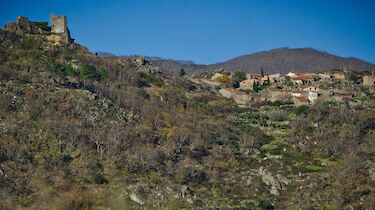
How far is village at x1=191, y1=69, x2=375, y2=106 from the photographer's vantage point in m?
75.8

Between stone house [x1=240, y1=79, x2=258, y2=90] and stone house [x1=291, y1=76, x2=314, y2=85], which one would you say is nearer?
stone house [x1=291, y1=76, x2=314, y2=85]

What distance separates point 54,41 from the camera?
78.7 meters

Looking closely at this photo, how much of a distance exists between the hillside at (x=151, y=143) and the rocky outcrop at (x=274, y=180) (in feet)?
0.41

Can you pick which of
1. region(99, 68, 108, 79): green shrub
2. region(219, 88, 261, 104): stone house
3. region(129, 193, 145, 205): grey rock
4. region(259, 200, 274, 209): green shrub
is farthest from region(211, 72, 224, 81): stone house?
region(129, 193, 145, 205): grey rock

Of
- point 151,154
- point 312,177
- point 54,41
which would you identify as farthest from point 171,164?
point 54,41

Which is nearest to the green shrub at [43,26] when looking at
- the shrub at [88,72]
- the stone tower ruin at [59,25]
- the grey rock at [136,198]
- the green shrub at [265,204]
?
the stone tower ruin at [59,25]

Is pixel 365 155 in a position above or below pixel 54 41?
below

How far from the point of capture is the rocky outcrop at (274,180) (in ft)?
151

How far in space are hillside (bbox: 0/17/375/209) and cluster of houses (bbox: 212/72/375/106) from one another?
102 inches

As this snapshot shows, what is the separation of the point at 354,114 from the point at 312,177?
1910 centimetres

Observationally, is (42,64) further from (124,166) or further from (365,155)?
(365,155)

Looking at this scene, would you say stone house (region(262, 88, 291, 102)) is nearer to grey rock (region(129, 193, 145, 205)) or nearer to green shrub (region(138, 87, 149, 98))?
green shrub (region(138, 87, 149, 98))

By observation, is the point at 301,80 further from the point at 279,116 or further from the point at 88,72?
the point at 88,72

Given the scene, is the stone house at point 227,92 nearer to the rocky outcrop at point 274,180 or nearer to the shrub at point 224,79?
the shrub at point 224,79
